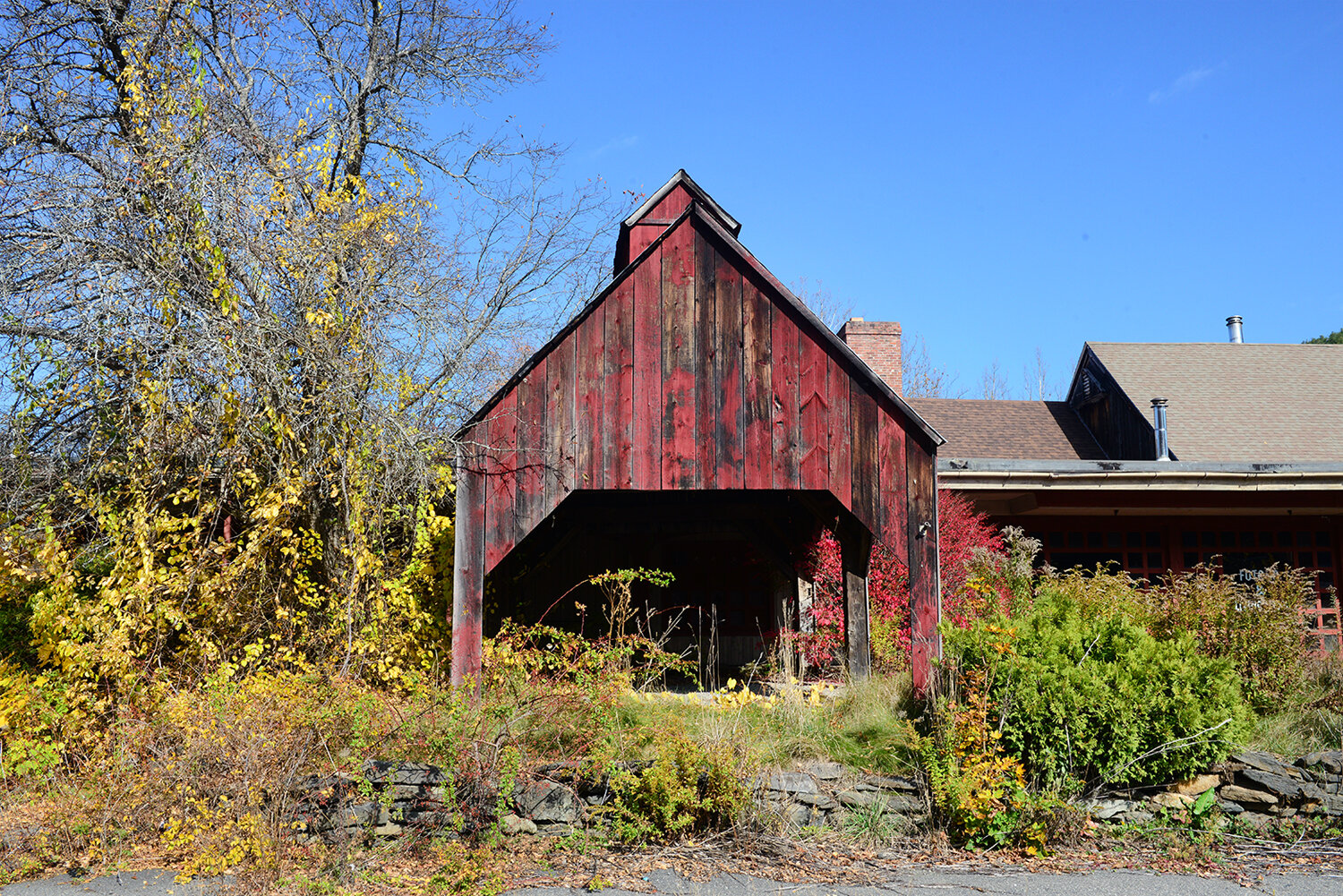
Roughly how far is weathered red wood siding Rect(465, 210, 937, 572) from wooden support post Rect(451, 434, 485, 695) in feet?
0.20

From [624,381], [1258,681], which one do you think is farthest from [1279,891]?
[624,381]

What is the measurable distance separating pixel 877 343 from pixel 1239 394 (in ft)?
20.7

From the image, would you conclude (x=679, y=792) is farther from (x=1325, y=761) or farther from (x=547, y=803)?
(x=1325, y=761)

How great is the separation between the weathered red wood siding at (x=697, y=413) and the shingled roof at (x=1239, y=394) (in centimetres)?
745

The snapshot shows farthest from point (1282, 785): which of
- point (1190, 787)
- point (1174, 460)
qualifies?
point (1174, 460)

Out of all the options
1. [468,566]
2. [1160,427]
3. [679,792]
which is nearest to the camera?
[679,792]

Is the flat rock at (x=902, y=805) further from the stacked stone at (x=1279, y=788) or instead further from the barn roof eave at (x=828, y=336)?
the barn roof eave at (x=828, y=336)

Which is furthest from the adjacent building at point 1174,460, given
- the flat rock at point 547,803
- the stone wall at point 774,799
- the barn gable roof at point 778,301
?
the flat rock at point 547,803

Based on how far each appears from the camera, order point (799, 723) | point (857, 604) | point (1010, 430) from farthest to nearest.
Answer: point (1010, 430)
point (857, 604)
point (799, 723)

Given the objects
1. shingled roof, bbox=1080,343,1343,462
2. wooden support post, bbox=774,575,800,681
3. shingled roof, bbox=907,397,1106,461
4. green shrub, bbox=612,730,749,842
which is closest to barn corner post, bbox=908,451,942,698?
wooden support post, bbox=774,575,800,681

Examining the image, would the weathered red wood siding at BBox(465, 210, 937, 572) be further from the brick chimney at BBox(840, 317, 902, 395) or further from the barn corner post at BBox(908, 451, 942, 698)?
the brick chimney at BBox(840, 317, 902, 395)

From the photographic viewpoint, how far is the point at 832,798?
634 cm

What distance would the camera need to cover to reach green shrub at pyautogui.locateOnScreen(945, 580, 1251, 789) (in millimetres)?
6125

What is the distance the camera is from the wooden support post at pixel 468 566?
7.34 m
